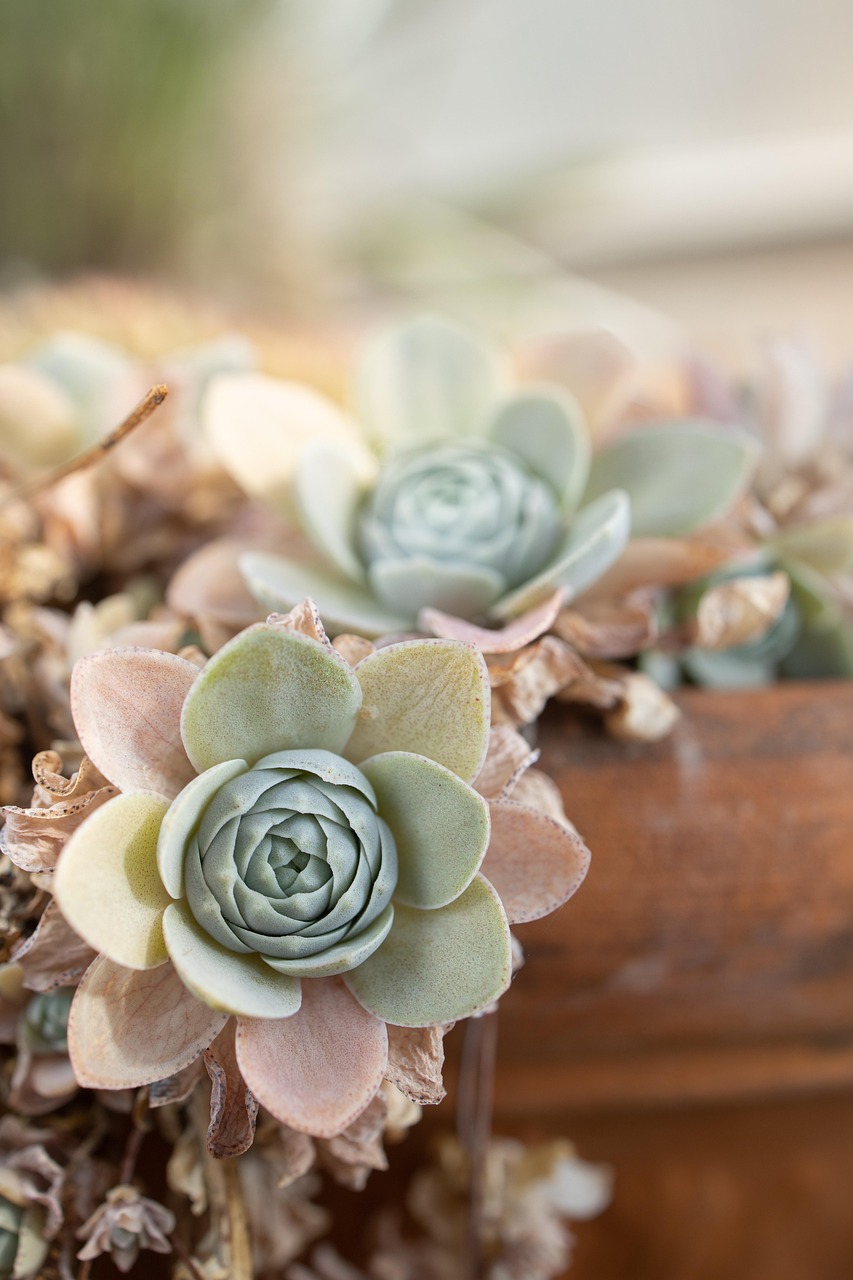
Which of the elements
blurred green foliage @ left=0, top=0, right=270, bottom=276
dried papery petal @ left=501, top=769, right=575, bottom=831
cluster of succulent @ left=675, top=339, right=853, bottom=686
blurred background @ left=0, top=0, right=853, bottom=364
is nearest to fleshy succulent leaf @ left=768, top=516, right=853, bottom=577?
cluster of succulent @ left=675, top=339, right=853, bottom=686

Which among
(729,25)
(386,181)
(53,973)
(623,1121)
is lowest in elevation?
(623,1121)

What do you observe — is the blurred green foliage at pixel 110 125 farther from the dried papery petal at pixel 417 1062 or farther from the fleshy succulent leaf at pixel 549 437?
the dried papery petal at pixel 417 1062

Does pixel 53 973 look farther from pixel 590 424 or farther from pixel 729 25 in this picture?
pixel 729 25

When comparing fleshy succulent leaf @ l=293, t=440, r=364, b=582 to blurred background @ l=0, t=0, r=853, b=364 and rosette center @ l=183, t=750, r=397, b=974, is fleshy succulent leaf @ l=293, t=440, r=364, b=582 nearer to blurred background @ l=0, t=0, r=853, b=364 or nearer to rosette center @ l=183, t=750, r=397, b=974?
rosette center @ l=183, t=750, r=397, b=974

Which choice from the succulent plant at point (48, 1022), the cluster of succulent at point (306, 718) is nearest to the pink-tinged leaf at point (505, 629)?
the cluster of succulent at point (306, 718)

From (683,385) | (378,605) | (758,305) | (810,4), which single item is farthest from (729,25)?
(378,605)

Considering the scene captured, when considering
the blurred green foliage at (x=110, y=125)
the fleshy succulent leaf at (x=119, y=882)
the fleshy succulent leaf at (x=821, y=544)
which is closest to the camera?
the fleshy succulent leaf at (x=119, y=882)

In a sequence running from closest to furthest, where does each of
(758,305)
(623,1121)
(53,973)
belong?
(53,973)
(623,1121)
(758,305)
